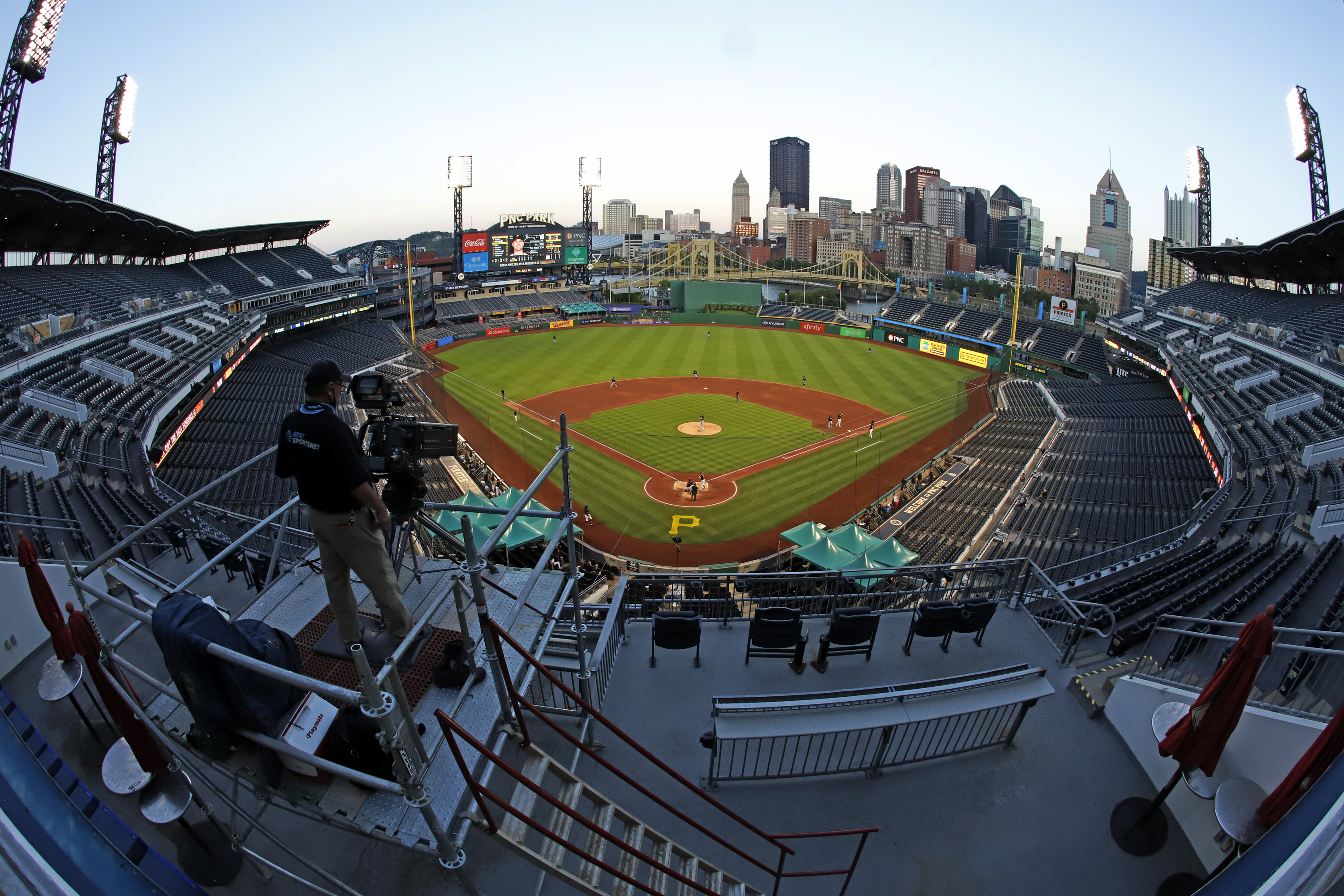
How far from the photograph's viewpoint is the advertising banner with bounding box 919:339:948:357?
5603 centimetres

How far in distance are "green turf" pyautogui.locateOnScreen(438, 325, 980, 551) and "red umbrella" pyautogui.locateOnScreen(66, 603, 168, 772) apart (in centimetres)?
1637

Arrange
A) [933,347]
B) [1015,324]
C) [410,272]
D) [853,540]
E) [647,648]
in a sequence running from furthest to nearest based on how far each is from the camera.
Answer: [933,347] < [410,272] < [1015,324] < [853,540] < [647,648]

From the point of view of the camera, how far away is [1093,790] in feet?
19.6

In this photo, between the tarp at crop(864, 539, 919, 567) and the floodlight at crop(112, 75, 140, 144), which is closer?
the tarp at crop(864, 539, 919, 567)

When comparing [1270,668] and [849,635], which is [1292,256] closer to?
[1270,668]

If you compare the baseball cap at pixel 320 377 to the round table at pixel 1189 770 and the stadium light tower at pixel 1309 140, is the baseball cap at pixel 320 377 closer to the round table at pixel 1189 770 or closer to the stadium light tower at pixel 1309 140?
the round table at pixel 1189 770

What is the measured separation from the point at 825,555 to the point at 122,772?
1481cm

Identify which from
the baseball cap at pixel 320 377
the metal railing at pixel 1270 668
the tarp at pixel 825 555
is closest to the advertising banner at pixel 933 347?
the tarp at pixel 825 555

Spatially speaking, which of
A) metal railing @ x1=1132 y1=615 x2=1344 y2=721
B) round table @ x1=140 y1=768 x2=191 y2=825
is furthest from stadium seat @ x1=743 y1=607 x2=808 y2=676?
round table @ x1=140 y1=768 x2=191 y2=825

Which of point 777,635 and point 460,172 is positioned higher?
point 460,172

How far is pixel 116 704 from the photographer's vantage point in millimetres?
4168

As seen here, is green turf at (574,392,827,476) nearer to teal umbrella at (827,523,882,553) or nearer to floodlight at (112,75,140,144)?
teal umbrella at (827,523,882,553)

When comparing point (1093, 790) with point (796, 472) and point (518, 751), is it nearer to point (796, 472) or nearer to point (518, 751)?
point (518, 751)

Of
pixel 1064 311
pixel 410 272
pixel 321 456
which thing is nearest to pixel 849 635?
pixel 321 456
